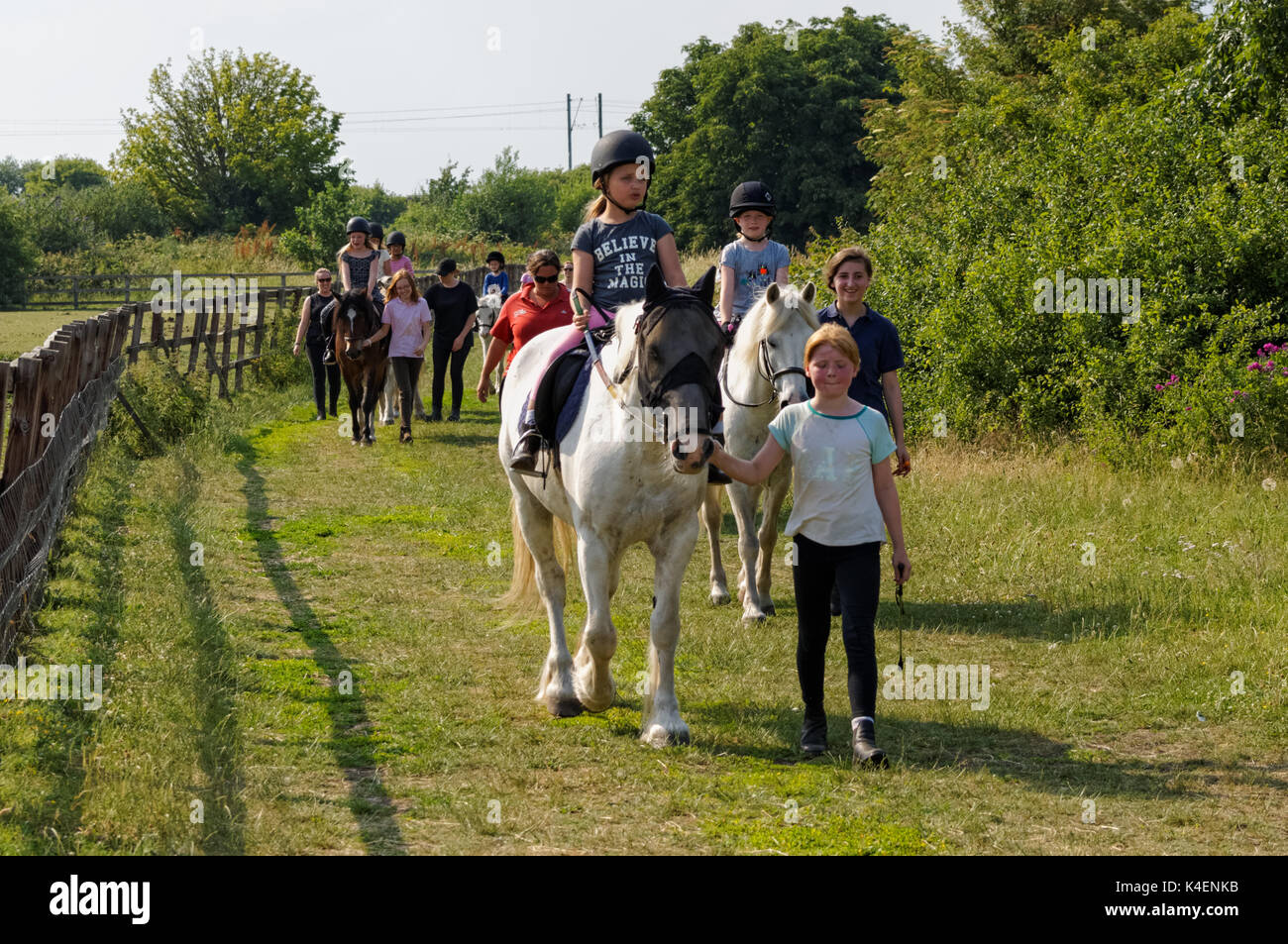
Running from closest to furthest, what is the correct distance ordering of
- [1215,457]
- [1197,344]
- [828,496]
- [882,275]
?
[828,496], [1215,457], [1197,344], [882,275]

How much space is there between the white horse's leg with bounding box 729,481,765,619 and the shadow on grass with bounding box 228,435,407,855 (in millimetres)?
2512

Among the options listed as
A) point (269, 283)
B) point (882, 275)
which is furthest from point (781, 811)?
point (269, 283)

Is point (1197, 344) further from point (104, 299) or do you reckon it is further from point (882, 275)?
point (104, 299)

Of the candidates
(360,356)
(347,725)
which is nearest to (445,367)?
(360,356)

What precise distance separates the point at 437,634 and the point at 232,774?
252 cm

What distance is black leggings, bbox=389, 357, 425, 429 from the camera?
15.3m

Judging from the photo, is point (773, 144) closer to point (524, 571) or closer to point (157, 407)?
point (157, 407)

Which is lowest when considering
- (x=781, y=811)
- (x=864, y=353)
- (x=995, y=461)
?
(x=781, y=811)

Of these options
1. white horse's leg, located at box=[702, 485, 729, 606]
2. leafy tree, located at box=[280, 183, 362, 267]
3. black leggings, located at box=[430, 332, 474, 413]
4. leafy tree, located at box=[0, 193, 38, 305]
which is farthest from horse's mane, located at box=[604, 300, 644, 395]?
leafy tree, located at box=[0, 193, 38, 305]

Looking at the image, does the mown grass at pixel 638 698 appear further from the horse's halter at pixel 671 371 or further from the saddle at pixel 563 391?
the horse's halter at pixel 671 371

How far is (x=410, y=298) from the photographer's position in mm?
15625

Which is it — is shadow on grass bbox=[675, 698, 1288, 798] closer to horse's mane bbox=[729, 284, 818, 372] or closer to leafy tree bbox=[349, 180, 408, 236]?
horse's mane bbox=[729, 284, 818, 372]

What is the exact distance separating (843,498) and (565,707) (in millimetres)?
1807

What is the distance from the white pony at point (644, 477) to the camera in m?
4.99
